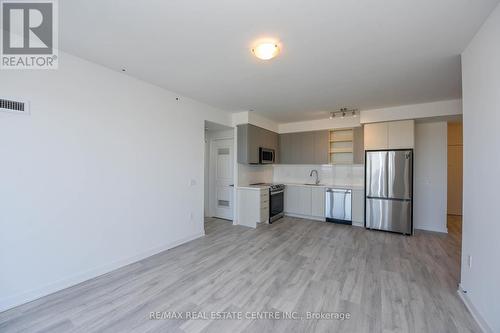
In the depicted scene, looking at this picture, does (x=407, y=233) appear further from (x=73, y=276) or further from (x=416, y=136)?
(x=73, y=276)

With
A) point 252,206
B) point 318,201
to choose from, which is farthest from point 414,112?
point 252,206

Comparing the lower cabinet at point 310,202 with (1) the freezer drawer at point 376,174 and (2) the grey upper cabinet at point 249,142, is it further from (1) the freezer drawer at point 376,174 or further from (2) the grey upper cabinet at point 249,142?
(2) the grey upper cabinet at point 249,142

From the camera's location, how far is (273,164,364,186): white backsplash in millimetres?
5453

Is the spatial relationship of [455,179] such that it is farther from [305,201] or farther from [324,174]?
[305,201]

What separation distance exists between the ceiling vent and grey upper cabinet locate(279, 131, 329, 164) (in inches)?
204

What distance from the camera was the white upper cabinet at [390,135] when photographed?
430cm

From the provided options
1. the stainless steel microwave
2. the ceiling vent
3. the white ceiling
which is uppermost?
the white ceiling

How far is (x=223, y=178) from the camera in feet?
18.3

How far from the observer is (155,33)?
6.70 ft

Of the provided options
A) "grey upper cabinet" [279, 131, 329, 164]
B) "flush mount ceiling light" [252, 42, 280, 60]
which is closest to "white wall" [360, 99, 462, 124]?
"grey upper cabinet" [279, 131, 329, 164]

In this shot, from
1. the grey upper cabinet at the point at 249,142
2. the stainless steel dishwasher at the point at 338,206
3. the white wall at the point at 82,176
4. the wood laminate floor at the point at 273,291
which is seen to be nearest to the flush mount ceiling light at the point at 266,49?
the white wall at the point at 82,176

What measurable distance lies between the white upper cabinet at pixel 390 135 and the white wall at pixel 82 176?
4.00 meters

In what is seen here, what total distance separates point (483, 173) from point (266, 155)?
4.11 m

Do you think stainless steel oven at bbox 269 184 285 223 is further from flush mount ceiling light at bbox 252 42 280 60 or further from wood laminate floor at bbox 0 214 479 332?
flush mount ceiling light at bbox 252 42 280 60
